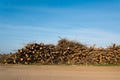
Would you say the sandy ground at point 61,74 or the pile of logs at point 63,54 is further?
the pile of logs at point 63,54

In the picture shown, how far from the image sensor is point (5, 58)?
46.1 feet

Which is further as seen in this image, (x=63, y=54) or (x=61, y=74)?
(x=63, y=54)

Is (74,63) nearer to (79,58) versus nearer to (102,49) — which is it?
(79,58)

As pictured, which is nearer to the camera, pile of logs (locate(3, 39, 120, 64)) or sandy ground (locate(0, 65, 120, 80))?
sandy ground (locate(0, 65, 120, 80))

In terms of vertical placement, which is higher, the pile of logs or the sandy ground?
the pile of logs

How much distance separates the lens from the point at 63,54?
14141 mm

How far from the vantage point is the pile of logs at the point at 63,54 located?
13.5 m

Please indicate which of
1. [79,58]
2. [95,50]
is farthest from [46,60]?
[95,50]

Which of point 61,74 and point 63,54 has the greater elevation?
point 63,54

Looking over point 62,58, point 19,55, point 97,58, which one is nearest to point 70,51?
point 62,58

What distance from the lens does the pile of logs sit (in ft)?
44.4

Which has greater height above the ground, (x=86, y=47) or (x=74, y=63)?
(x=86, y=47)

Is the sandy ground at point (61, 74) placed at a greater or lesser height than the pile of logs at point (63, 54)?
lesser

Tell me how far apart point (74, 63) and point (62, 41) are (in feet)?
5.13
